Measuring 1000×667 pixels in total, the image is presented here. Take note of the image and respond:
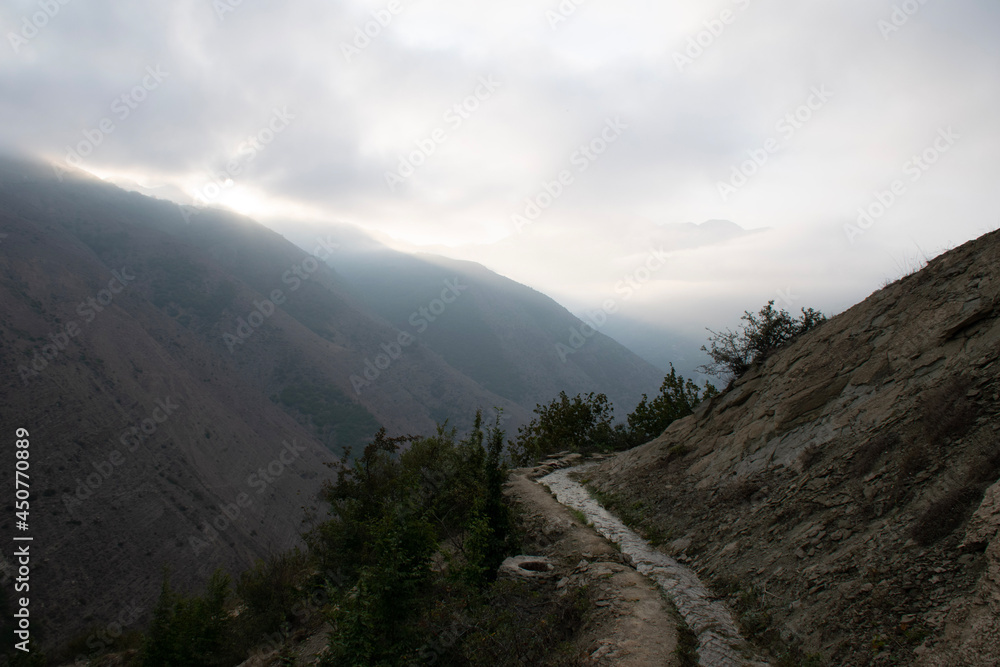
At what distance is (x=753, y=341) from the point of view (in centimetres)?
1811

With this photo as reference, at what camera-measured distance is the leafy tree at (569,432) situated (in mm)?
30062

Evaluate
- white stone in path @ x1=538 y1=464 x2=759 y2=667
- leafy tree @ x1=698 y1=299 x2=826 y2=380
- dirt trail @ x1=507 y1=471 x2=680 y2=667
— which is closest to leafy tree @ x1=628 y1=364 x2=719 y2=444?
leafy tree @ x1=698 y1=299 x2=826 y2=380

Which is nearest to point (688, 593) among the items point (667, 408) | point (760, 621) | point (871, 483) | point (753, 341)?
point (760, 621)

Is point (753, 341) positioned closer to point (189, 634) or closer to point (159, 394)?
point (189, 634)

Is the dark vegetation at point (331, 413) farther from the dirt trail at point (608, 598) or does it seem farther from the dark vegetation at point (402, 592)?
the dirt trail at point (608, 598)

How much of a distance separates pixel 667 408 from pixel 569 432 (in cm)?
739

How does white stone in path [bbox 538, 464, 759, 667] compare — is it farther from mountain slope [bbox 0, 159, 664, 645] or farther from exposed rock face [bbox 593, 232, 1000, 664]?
mountain slope [bbox 0, 159, 664, 645]

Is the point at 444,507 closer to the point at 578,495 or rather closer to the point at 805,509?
the point at 578,495

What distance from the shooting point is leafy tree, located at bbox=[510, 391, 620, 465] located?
3006 centimetres

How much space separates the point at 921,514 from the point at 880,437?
8.17 ft

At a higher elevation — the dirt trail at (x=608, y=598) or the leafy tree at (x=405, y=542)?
the leafy tree at (x=405, y=542)

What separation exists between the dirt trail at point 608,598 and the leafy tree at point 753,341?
9846 millimetres

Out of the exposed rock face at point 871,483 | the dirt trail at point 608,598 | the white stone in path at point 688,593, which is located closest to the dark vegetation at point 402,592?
the dirt trail at point 608,598

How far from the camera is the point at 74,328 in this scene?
64.1 metres
